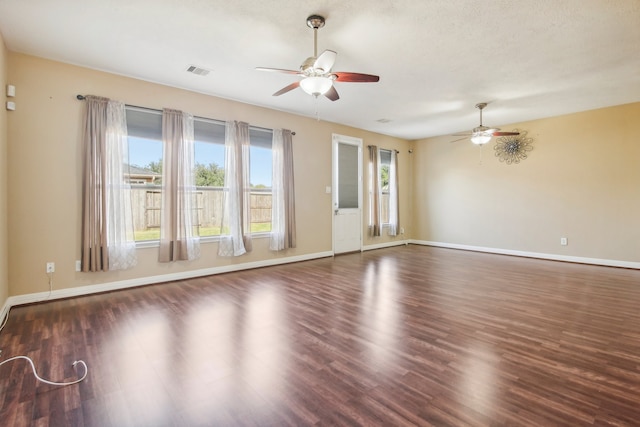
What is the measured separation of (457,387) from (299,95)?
4.28m

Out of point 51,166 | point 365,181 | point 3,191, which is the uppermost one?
point 365,181

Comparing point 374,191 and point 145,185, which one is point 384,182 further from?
point 145,185

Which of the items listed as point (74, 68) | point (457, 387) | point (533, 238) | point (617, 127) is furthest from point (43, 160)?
point (617, 127)

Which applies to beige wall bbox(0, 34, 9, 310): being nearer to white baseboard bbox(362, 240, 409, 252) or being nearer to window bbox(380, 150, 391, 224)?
white baseboard bbox(362, 240, 409, 252)

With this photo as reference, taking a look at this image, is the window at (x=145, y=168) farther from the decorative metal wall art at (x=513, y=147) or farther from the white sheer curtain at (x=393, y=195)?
the decorative metal wall art at (x=513, y=147)

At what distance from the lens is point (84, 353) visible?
92.0 inches

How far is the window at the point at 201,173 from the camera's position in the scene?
416 centimetres

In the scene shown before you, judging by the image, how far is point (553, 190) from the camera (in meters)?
6.00

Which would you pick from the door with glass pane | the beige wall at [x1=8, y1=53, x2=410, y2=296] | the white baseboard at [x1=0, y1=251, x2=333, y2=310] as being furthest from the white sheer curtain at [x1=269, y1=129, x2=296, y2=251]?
the beige wall at [x1=8, y1=53, x2=410, y2=296]

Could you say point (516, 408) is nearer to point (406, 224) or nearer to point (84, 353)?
point (84, 353)

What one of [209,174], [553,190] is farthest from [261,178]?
[553,190]

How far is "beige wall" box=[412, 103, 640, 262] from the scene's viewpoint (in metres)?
5.29

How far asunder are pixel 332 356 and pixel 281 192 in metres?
3.60

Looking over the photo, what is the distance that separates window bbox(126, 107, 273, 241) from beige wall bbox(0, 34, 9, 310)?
116 centimetres
